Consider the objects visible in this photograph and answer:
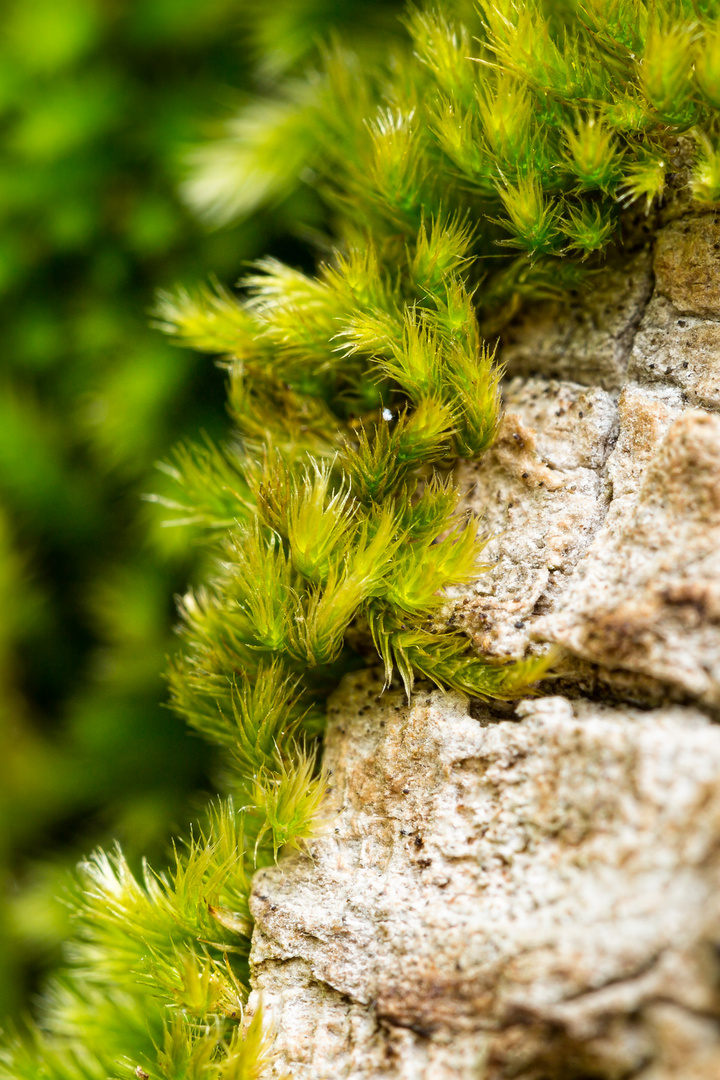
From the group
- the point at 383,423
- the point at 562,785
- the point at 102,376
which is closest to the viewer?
the point at 562,785

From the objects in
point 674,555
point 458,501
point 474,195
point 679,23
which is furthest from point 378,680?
point 679,23

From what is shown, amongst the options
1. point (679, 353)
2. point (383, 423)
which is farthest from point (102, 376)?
point (679, 353)

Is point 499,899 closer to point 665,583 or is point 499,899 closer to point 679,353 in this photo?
point 665,583

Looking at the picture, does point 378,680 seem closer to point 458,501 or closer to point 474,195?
point 458,501

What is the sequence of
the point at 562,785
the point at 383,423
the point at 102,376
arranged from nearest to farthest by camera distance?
the point at 562,785 → the point at 383,423 → the point at 102,376

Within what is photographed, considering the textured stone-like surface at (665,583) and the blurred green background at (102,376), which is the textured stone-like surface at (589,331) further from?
the blurred green background at (102,376)

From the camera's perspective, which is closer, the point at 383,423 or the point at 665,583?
the point at 665,583

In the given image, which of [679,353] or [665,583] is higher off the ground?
[679,353]
